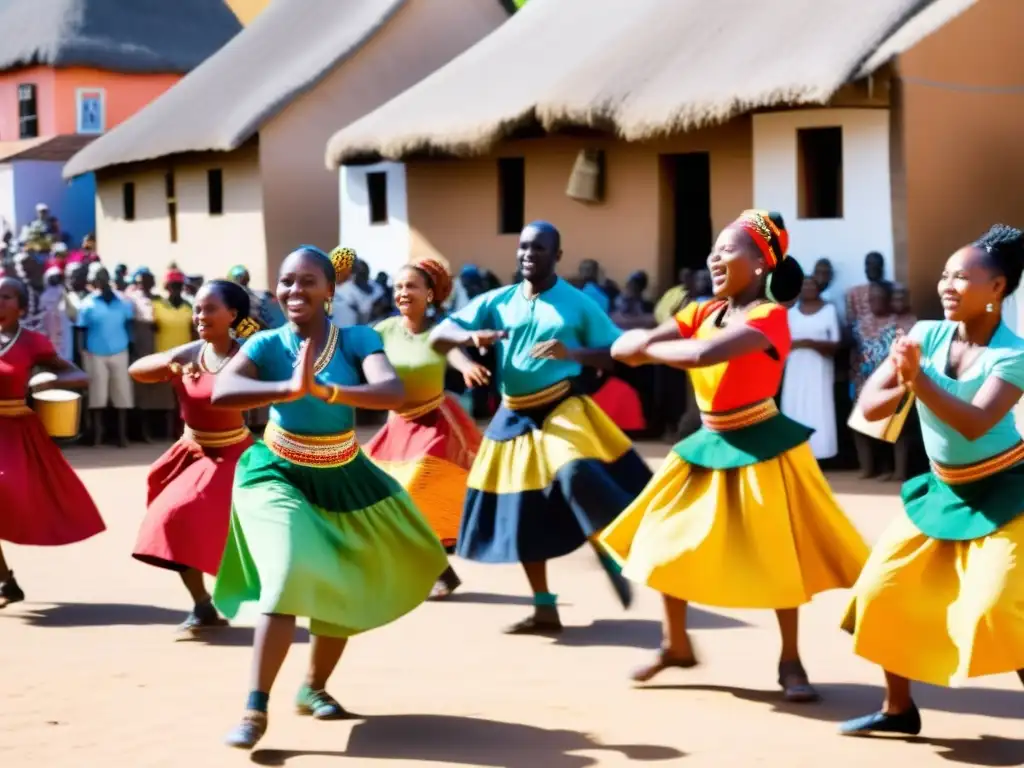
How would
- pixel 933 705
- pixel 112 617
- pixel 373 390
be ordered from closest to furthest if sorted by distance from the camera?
pixel 373 390 → pixel 933 705 → pixel 112 617

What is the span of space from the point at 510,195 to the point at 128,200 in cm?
1243

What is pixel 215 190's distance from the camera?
2895cm

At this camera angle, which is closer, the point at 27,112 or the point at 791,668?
the point at 791,668

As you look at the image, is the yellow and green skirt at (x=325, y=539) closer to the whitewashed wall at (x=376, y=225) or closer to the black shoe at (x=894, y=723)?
the black shoe at (x=894, y=723)

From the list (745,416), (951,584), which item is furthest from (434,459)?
(951,584)

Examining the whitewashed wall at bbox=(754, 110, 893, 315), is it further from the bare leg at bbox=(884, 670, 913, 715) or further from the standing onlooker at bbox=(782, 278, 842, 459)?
the bare leg at bbox=(884, 670, 913, 715)

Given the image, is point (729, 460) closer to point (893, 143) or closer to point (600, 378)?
point (600, 378)

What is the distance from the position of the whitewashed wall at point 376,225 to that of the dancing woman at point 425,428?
13319 millimetres

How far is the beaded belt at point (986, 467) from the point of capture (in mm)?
5859

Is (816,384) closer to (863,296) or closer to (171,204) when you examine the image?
(863,296)

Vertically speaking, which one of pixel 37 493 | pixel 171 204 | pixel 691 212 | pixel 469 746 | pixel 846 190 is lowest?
pixel 469 746

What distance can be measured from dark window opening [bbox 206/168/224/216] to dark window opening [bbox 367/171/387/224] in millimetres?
5348

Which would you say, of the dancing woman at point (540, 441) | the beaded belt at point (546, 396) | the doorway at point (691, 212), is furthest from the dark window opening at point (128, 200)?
the beaded belt at point (546, 396)

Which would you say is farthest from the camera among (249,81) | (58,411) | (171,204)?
(171,204)
